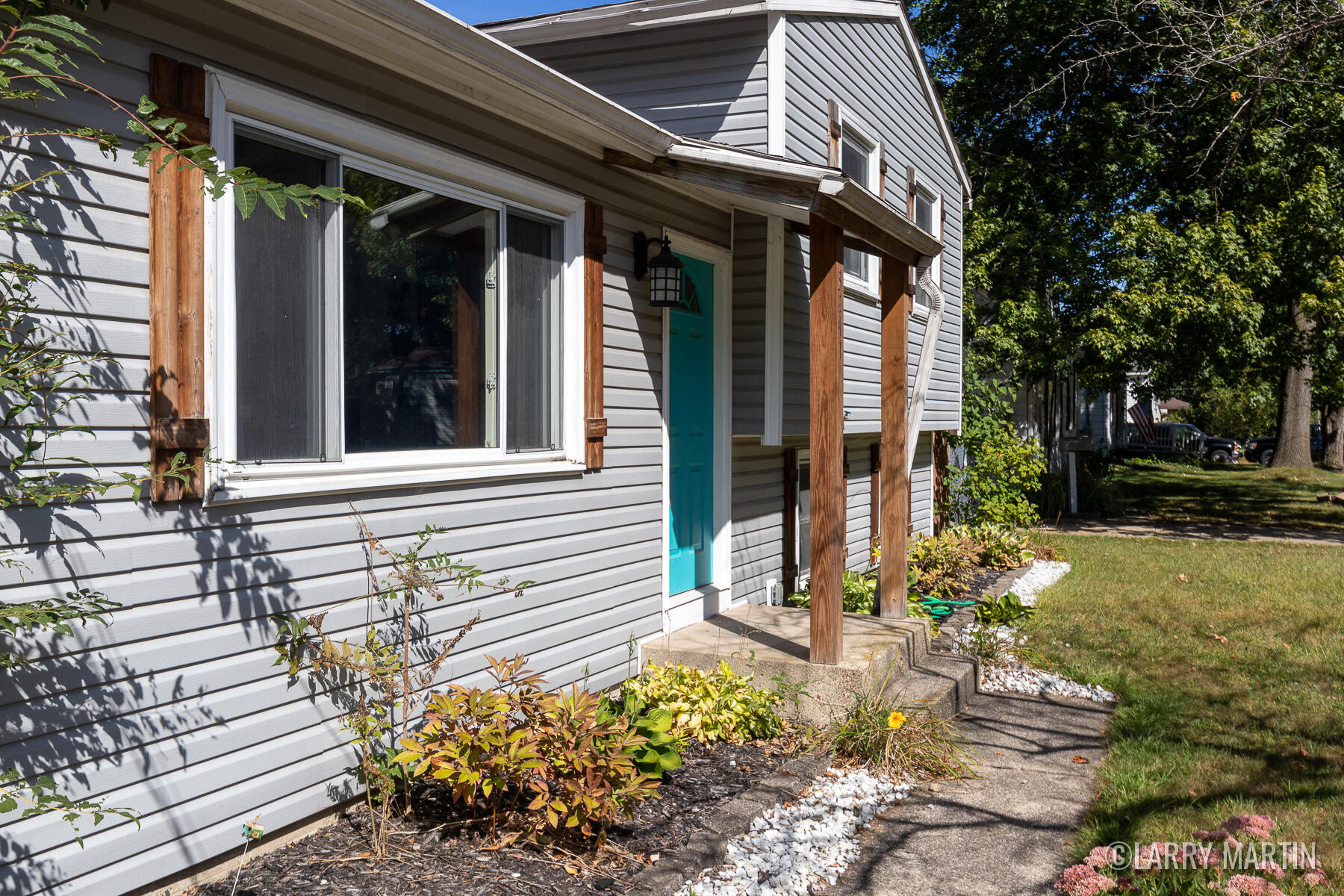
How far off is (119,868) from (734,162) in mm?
4047

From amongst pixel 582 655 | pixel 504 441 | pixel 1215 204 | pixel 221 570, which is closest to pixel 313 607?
pixel 221 570

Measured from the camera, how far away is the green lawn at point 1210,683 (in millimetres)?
4297

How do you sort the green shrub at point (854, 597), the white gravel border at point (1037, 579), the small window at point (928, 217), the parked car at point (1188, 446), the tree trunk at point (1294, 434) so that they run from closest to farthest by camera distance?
the green shrub at point (854, 597) → the white gravel border at point (1037, 579) → the small window at point (928, 217) → the tree trunk at point (1294, 434) → the parked car at point (1188, 446)

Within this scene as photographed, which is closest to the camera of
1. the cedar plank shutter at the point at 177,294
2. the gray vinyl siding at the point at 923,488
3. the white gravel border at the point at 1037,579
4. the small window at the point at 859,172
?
the cedar plank shutter at the point at 177,294

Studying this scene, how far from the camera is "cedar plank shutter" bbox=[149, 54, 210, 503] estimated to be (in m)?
3.04

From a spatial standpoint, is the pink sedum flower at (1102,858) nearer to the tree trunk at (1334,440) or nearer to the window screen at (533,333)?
the window screen at (533,333)

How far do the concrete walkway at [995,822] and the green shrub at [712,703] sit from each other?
2.81ft

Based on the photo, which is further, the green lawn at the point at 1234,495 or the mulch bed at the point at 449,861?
the green lawn at the point at 1234,495

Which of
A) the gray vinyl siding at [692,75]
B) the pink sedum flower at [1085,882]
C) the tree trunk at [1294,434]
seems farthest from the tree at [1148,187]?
the pink sedum flower at [1085,882]

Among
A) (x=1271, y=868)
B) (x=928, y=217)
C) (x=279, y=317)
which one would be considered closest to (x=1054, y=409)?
(x=928, y=217)

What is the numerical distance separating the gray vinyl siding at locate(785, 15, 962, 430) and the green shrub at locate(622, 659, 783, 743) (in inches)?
145

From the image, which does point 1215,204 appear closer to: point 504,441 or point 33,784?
point 504,441

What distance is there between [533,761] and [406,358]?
5.59 ft

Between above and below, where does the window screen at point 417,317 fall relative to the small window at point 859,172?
below
